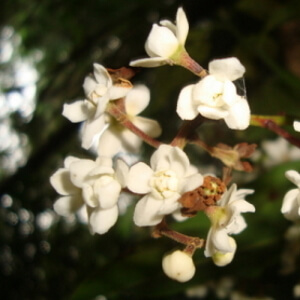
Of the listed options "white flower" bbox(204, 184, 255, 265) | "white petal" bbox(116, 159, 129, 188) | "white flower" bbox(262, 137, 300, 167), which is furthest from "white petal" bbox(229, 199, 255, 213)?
"white flower" bbox(262, 137, 300, 167)

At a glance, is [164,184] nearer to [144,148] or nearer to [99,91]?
[99,91]

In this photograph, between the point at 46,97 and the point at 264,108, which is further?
the point at 46,97

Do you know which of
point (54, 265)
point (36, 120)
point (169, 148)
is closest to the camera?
point (169, 148)

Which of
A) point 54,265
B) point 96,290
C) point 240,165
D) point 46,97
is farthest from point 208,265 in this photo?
point 54,265

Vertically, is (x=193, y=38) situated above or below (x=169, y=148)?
below

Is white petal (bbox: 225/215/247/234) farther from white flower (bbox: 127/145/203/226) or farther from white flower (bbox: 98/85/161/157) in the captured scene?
white flower (bbox: 98/85/161/157)

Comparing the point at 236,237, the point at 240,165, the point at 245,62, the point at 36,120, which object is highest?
the point at 240,165

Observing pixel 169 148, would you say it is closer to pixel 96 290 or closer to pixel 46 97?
pixel 96 290

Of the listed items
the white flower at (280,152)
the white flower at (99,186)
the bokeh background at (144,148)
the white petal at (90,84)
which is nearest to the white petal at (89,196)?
the white flower at (99,186)
